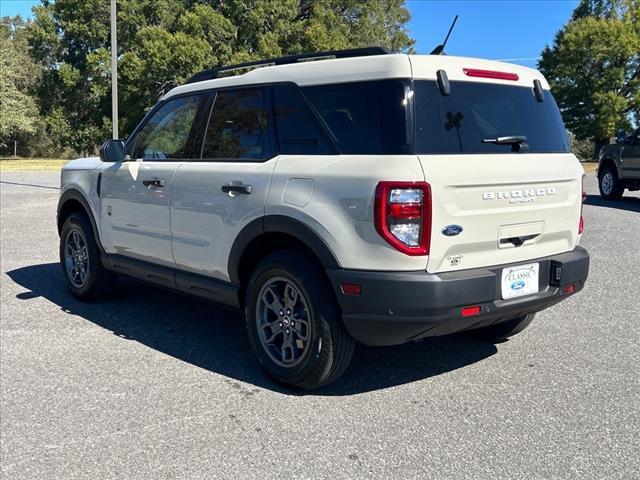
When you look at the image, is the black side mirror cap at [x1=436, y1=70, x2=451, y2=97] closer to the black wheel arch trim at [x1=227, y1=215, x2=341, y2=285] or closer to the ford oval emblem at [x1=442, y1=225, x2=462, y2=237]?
the ford oval emblem at [x1=442, y1=225, x2=462, y2=237]

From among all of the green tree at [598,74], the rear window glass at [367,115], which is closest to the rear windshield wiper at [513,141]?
the rear window glass at [367,115]

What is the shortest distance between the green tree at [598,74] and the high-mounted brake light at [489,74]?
1645 inches

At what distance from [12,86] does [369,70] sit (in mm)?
44441

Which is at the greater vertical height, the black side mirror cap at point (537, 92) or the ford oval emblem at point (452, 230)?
the black side mirror cap at point (537, 92)

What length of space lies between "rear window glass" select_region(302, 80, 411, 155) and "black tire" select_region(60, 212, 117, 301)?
298 centimetres

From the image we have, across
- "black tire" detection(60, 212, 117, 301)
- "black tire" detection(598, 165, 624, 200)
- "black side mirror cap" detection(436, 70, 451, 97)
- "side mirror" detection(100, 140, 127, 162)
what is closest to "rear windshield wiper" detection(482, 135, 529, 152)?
"black side mirror cap" detection(436, 70, 451, 97)

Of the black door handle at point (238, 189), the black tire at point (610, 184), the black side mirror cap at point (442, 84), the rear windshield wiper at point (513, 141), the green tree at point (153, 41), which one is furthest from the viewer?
the green tree at point (153, 41)

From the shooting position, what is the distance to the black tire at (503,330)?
462 centimetres

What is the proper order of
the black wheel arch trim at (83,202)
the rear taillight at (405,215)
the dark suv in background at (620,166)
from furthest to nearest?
the dark suv in background at (620,166), the black wheel arch trim at (83,202), the rear taillight at (405,215)

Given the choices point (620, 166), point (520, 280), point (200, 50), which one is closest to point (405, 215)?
point (520, 280)

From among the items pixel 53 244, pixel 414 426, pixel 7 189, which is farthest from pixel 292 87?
pixel 7 189

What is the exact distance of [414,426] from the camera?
3283 millimetres

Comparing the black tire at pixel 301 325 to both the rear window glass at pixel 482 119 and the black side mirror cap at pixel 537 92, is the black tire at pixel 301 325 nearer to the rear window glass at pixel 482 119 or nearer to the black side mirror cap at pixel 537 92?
the rear window glass at pixel 482 119

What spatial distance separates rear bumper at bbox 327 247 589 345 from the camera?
318 cm
